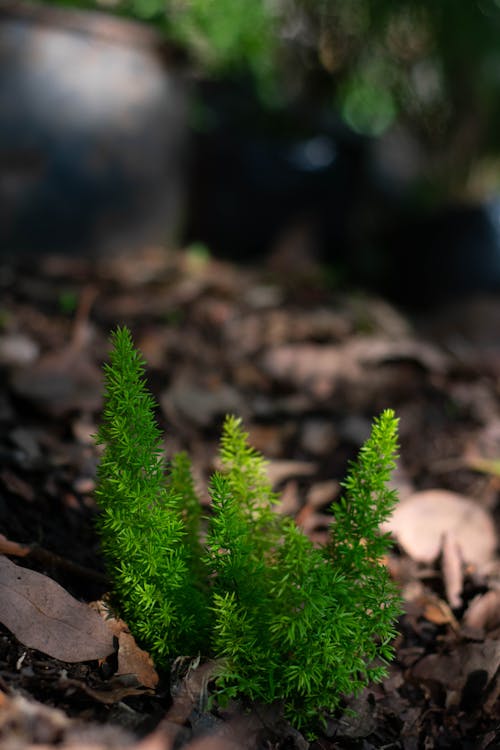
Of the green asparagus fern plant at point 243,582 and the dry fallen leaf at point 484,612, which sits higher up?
the green asparagus fern plant at point 243,582

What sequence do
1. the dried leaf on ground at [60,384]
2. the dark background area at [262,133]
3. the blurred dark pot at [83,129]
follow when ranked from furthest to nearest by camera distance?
the dark background area at [262,133]
the blurred dark pot at [83,129]
the dried leaf on ground at [60,384]

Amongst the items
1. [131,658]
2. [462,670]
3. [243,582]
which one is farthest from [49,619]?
[462,670]

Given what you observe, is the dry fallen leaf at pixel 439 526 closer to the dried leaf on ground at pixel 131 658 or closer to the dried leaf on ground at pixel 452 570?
the dried leaf on ground at pixel 452 570

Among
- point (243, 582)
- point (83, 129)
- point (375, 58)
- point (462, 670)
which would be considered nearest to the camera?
point (243, 582)

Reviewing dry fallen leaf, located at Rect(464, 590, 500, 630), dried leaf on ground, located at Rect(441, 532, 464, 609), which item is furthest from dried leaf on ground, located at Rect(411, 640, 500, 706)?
dried leaf on ground, located at Rect(441, 532, 464, 609)

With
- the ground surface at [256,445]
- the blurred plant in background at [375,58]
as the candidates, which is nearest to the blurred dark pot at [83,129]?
the ground surface at [256,445]

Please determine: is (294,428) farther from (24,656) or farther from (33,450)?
(24,656)

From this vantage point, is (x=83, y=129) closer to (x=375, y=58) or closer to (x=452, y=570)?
(x=375, y=58)

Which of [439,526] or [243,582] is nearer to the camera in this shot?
[243,582]
